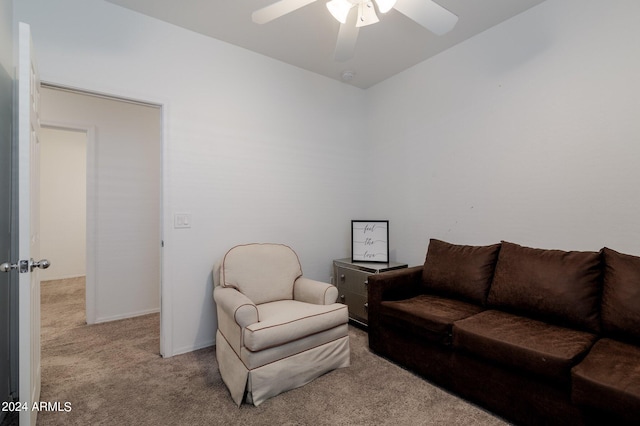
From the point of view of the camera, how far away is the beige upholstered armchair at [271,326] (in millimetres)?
1866

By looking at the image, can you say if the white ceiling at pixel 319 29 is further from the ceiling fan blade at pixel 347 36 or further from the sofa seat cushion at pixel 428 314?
the sofa seat cushion at pixel 428 314

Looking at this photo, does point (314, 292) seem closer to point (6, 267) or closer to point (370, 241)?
point (370, 241)

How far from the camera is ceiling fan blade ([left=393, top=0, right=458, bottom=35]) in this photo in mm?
1646

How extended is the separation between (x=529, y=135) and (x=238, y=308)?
7.82 feet

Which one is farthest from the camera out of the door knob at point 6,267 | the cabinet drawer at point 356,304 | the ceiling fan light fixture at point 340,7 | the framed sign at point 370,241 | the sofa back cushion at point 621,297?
the framed sign at point 370,241

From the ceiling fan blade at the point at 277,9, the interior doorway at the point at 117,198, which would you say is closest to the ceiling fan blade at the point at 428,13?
the ceiling fan blade at the point at 277,9

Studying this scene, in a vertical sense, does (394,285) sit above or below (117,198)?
below

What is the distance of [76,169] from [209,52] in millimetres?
3889

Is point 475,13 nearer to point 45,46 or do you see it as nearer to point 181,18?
point 181,18

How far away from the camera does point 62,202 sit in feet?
16.3

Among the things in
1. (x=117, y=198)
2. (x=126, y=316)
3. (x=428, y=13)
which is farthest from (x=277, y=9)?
(x=126, y=316)

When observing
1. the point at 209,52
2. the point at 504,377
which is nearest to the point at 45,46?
the point at 209,52

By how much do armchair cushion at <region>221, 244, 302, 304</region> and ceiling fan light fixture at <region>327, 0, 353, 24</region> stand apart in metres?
1.78

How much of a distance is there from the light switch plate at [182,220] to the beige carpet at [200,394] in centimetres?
102
